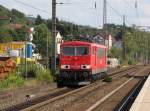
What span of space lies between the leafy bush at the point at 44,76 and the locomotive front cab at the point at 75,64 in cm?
173

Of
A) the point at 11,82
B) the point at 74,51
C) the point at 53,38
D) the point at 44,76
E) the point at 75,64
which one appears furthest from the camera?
the point at 53,38

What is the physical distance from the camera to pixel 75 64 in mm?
34156

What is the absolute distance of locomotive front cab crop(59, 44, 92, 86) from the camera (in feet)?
111

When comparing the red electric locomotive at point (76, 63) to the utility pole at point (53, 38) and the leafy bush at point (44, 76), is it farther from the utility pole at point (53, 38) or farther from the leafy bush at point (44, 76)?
the utility pole at point (53, 38)

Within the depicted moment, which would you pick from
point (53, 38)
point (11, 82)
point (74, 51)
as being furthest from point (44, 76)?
point (11, 82)

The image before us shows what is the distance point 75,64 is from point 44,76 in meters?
2.64

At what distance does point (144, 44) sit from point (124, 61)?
172 ft

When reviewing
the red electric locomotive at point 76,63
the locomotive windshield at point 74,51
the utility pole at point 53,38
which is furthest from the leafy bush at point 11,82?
the utility pole at point 53,38

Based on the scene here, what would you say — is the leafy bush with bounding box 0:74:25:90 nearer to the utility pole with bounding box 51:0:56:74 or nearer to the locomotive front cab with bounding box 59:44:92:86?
the locomotive front cab with bounding box 59:44:92:86

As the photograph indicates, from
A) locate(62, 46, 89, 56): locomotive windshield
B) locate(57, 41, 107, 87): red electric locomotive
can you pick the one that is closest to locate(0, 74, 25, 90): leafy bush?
locate(57, 41, 107, 87): red electric locomotive

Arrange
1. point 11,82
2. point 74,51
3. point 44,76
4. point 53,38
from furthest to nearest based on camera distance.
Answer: point 53,38 < point 44,76 < point 74,51 < point 11,82

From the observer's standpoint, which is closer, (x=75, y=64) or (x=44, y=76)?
(x=75, y=64)

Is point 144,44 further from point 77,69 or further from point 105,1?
point 77,69

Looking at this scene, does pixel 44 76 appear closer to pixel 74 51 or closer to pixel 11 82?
pixel 74 51
